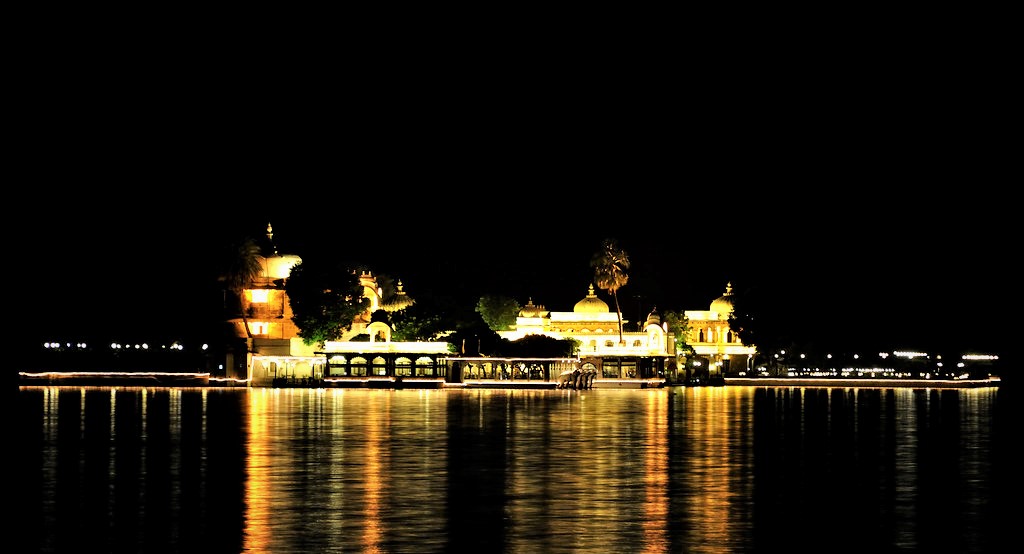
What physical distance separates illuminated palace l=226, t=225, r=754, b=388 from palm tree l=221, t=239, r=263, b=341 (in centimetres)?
74

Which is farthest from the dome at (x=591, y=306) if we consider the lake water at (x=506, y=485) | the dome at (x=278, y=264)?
the lake water at (x=506, y=485)

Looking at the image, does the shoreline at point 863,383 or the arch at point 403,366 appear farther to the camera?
the shoreline at point 863,383

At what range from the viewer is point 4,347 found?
130 metres

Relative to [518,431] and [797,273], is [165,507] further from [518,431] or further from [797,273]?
[797,273]

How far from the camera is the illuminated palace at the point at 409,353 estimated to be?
370 ft

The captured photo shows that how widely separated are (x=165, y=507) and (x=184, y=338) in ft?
334

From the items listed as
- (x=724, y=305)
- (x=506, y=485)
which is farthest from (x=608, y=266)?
(x=506, y=485)

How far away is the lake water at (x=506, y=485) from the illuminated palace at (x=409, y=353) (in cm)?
5472

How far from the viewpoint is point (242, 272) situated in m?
119

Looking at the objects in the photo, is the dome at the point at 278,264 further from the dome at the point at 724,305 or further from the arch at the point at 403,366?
the dome at the point at 724,305

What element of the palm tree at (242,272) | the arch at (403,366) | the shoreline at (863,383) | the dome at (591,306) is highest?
the palm tree at (242,272)

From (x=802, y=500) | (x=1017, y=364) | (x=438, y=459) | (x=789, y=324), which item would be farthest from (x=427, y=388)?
(x=802, y=500)

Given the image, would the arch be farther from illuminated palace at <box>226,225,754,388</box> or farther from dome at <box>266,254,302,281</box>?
dome at <box>266,254,302,281</box>

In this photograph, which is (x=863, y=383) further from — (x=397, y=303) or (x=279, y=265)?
(x=279, y=265)
